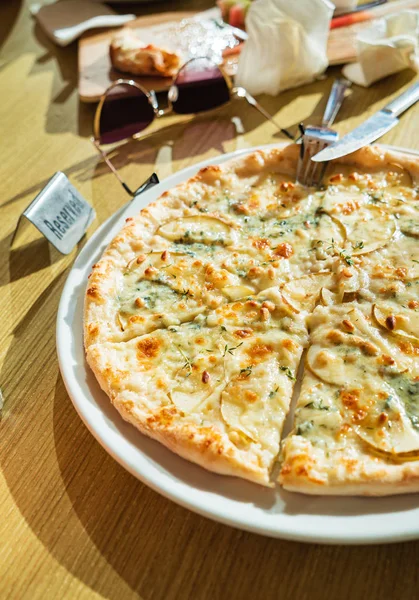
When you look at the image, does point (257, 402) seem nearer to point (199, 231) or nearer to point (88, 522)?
point (88, 522)

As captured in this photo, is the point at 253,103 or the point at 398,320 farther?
the point at 253,103

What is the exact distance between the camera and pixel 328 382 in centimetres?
178

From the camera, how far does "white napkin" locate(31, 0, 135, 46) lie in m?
4.13

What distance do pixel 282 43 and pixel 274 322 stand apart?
2.02 metres

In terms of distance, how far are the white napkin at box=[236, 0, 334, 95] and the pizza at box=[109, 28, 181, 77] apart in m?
0.43

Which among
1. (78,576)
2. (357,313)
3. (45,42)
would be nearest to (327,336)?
(357,313)

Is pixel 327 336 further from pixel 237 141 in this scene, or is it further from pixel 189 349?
pixel 237 141

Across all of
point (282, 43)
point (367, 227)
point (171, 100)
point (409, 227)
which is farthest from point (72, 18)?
point (409, 227)

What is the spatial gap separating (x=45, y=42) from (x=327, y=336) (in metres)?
3.68

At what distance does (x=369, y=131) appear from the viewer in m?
2.64

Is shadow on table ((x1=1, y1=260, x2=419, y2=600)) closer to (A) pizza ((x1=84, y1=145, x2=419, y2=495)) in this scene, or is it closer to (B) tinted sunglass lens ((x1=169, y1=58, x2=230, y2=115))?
(A) pizza ((x1=84, y1=145, x2=419, y2=495))

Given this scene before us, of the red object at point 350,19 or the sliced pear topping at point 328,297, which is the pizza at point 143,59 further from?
the sliced pear topping at point 328,297

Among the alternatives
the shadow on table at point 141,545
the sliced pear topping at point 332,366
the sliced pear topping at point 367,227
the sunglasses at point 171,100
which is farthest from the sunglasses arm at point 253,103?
the shadow on table at point 141,545

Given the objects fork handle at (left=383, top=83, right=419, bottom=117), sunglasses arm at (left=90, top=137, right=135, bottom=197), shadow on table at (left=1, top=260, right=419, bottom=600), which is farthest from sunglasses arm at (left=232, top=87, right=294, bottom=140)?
shadow on table at (left=1, top=260, right=419, bottom=600)
